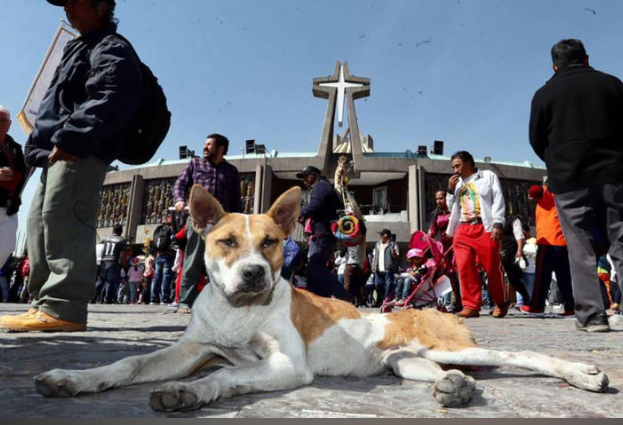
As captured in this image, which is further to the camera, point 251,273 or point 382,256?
point 382,256

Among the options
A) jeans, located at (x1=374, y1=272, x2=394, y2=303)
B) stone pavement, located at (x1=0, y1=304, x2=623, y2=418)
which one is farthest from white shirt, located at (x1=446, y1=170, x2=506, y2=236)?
jeans, located at (x1=374, y1=272, x2=394, y2=303)

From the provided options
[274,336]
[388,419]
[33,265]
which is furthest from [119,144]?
[388,419]

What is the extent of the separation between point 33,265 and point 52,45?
250 cm

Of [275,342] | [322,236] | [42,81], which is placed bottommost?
[275,342]

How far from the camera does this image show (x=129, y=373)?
6.41ft

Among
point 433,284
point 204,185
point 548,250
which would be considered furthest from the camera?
point 433,284

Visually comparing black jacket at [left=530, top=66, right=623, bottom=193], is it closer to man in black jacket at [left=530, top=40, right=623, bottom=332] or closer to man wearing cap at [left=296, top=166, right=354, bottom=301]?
man in black jacket at [left=530, top=40, right=623, bottom=332]

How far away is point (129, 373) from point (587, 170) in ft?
15.0

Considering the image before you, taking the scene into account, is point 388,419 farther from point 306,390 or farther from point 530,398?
point 530,398

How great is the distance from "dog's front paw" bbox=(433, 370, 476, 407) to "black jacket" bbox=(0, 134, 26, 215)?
190 inches

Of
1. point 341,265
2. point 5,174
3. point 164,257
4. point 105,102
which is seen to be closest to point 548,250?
point 105,102

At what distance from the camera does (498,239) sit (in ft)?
21.7

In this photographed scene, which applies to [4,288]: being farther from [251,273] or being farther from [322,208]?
[251,273]

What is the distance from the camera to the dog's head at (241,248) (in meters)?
2.14
